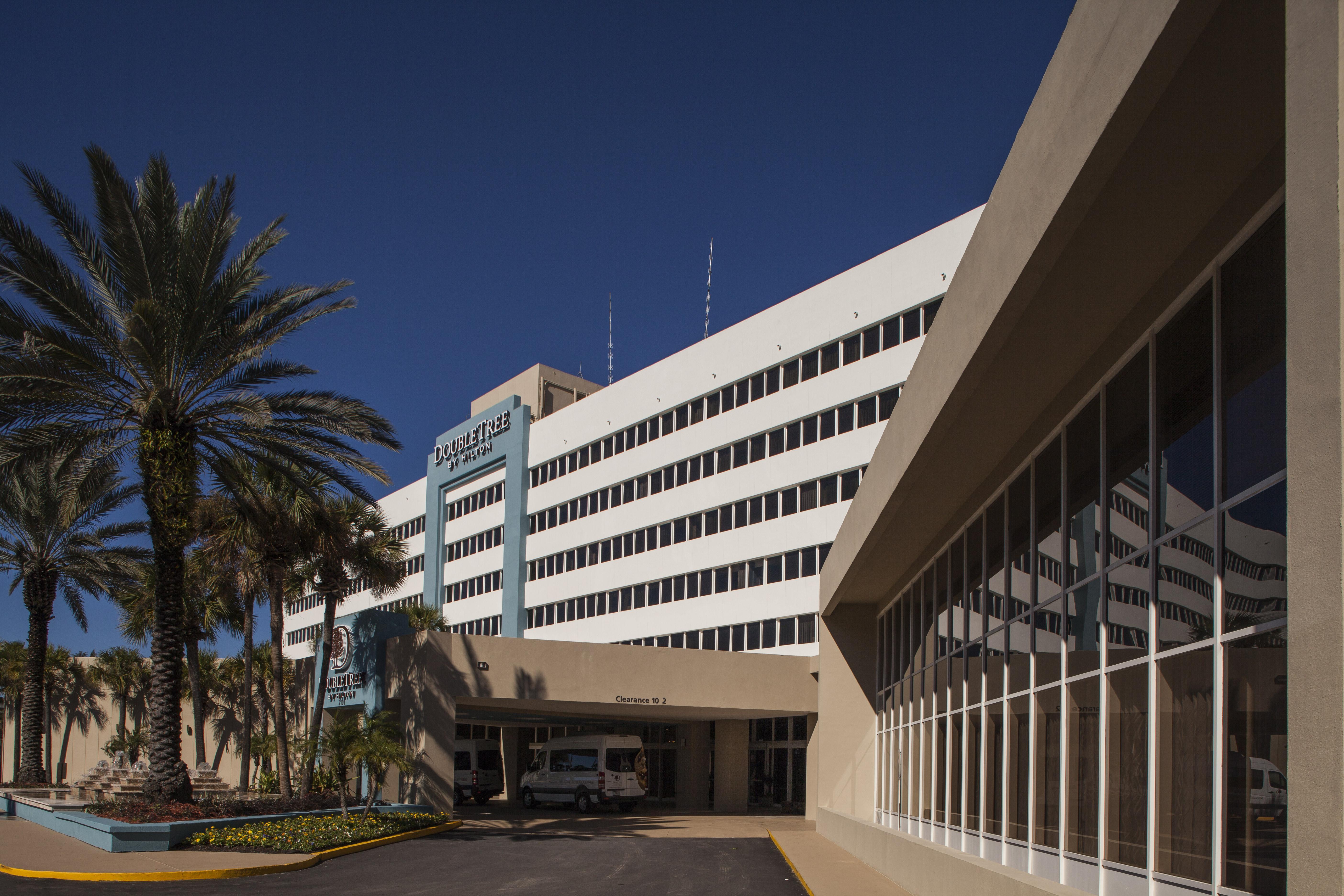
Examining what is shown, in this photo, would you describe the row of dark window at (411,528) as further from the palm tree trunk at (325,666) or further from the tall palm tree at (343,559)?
the tall palm tree at (343,559)

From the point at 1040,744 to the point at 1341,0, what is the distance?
8.63 m

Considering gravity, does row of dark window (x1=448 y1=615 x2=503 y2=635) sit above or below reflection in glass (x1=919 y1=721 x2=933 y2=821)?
above

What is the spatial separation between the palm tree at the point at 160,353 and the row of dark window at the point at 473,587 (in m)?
32.5

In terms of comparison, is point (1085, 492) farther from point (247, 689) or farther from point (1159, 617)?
point (247, 689)

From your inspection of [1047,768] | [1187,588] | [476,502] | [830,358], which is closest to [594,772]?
[830,358]

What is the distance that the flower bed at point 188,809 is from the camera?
69.3 feet

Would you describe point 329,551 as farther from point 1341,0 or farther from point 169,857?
point 1341,0

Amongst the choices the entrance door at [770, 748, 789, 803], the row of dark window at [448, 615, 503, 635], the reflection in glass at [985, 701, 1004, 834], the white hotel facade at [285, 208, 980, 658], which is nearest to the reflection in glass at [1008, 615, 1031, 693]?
the reflection in glass at [985, 701, 1004, 834]

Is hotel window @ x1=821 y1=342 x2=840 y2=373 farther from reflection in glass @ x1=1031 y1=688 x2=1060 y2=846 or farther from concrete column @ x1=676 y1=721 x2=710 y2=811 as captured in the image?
reflection in glass @ x1=1031 y1=688 x2=1060 y2=846

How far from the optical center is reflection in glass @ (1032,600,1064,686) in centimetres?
1102

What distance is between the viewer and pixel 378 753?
25.5 metres

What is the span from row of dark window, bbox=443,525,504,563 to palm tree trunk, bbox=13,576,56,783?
2178cm

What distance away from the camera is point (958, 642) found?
16.3 meters

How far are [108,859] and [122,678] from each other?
48.0m
